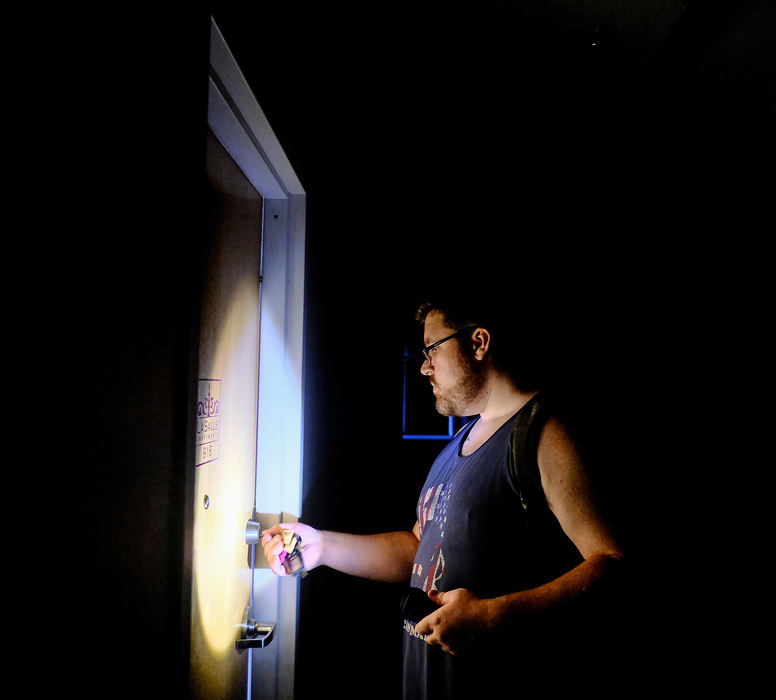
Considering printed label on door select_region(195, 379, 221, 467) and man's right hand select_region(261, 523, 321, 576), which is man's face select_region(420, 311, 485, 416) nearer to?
man's right hand select_region(261, 523, 321, 576)

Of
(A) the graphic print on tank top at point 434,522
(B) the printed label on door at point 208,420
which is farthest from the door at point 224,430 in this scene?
(A) the graphic print on tank top at point 434,522

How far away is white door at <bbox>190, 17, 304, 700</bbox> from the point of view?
3.19 ft

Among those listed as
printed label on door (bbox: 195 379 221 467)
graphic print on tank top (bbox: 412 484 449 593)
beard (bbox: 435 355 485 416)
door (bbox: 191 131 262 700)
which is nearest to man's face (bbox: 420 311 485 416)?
beard (bbox: 435 355 485 416)

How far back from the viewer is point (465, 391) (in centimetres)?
142

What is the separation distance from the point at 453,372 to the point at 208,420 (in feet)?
2.33

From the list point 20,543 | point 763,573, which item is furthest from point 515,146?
point 20,543

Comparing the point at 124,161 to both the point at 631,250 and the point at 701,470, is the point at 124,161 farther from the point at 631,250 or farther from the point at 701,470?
the point at 701,470

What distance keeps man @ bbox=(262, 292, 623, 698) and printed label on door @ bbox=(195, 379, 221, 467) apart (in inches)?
17.6

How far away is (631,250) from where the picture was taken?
1957 mm

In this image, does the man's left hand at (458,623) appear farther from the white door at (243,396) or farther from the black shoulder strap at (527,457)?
the white door at (243,396)

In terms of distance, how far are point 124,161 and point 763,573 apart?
221 centimetres

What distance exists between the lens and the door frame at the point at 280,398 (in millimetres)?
1489

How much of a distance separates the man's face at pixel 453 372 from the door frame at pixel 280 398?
42cm

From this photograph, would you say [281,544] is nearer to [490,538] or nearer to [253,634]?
[253,634]
